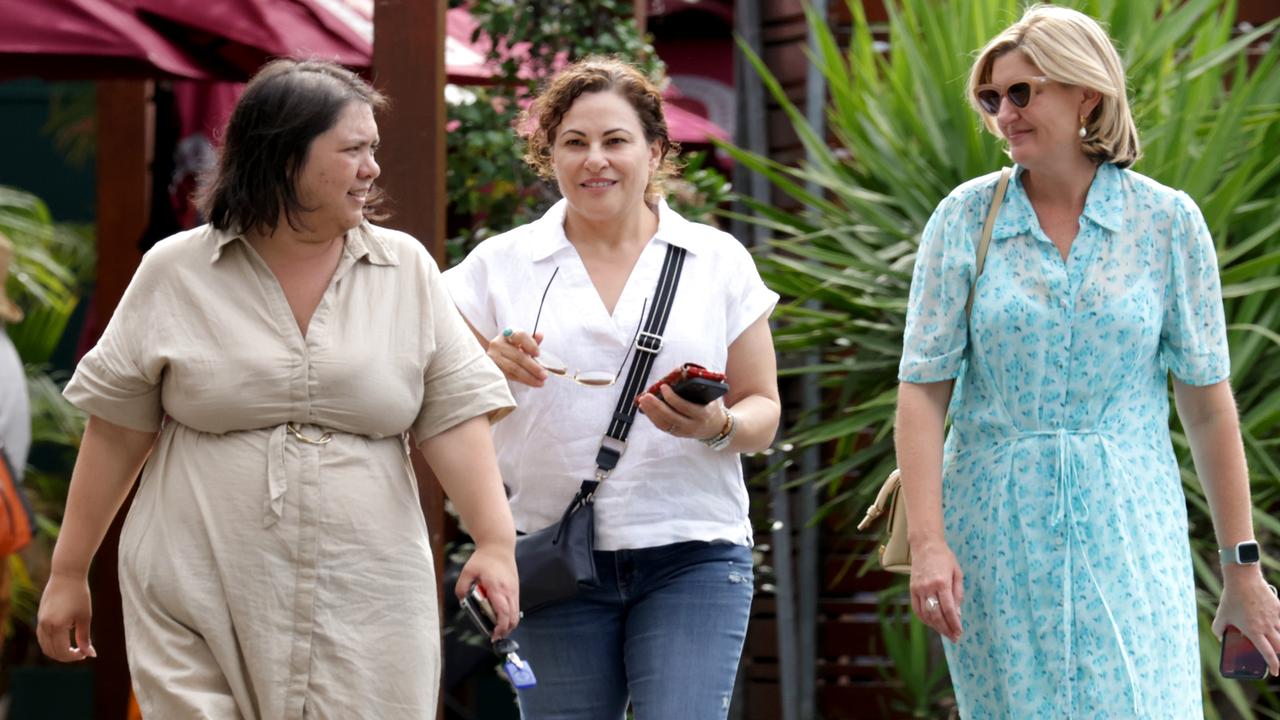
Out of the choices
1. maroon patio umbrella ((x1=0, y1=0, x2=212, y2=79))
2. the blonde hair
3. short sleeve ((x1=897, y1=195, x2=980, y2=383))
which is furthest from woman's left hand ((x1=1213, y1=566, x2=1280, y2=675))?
maroon patio umbrella ((x1=0, y1=0, x2=212, y2=79))

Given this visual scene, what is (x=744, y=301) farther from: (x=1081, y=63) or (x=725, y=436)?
(x=1081, y=63)

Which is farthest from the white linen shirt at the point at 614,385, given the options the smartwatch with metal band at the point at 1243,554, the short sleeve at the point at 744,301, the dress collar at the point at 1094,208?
the smartwatch with metal band at the point at 1243,554

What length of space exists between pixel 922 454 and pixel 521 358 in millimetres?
799

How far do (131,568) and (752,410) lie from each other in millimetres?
1289

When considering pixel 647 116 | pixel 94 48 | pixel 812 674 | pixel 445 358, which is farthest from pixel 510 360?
pixel 812 674

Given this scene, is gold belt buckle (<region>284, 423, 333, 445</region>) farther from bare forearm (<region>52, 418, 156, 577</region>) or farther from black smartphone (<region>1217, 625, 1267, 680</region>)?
black smartphone (<region>1217, 625, 1267, 680</region>)

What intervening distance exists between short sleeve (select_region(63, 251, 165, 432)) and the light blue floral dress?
136 cm

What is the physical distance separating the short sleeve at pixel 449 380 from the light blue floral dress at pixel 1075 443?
0.77 m

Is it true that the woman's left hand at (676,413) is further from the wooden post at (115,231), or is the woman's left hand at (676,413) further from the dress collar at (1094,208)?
the wooden post at (115,231)

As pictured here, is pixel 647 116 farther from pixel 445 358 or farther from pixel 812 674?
pixel 812 674

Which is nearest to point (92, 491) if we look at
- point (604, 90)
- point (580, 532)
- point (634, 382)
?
point (580, 532)

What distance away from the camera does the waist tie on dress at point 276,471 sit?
10.6 feet

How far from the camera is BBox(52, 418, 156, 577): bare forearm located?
11.1 ft

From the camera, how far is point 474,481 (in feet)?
11.3
